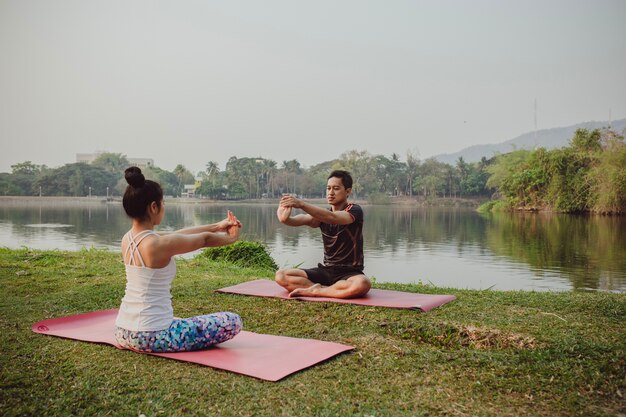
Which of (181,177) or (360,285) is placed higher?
(181,177)

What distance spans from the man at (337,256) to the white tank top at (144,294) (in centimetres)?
195

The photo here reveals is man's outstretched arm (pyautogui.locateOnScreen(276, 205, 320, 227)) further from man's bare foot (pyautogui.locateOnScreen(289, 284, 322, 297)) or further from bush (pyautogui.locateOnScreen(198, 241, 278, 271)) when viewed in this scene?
bush (pyautogui.locateOnScreen(198, 241, 278, 271))

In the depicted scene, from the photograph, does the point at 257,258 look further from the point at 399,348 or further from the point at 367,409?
the point at 367,409

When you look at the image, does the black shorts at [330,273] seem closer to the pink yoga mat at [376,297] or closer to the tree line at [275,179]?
the pink yoga mat at [376,297]

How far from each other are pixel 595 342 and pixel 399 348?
4.50ft

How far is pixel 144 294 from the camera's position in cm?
363

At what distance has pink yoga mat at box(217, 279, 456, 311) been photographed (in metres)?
5.32

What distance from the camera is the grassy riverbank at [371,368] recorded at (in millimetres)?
2965

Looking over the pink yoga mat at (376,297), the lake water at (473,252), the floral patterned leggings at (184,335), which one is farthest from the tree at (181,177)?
the floral patterned leggings at (184,335)

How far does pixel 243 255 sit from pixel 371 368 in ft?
23.4

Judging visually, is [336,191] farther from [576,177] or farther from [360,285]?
[576,177]

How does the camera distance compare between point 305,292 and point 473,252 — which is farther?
point 473,252

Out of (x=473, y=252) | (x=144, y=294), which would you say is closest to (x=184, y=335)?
(x=144, y=294)

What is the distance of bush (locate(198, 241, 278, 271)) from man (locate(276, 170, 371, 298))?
176 inches
